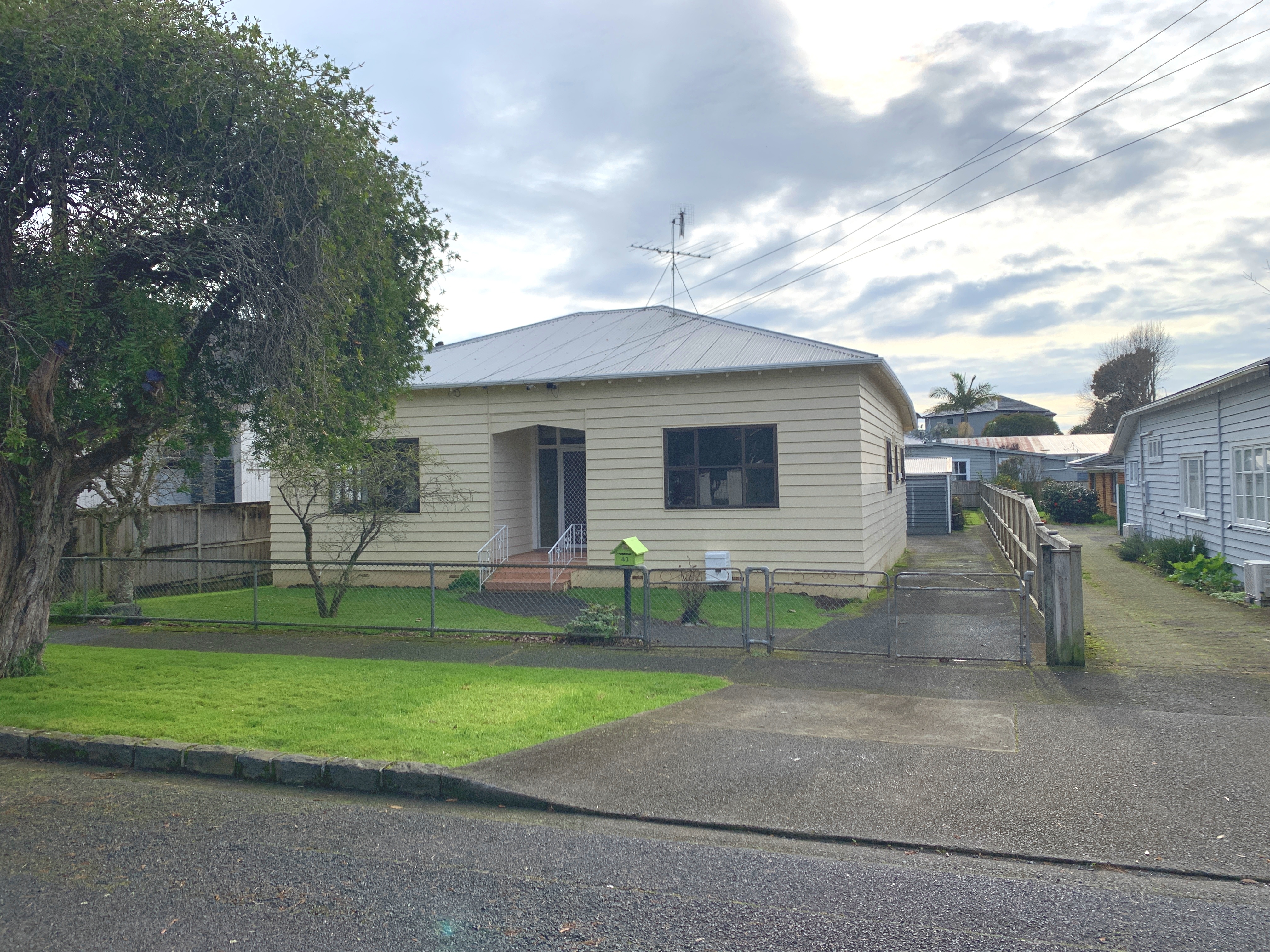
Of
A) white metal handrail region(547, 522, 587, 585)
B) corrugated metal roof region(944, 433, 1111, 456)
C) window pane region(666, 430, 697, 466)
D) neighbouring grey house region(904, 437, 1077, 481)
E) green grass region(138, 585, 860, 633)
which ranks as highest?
corrugated metal roof region(944, 433, 1111, 456)

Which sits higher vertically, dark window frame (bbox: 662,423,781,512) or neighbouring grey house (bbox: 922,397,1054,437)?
neighbouring grey house (bbox: 922,397,1054,437)

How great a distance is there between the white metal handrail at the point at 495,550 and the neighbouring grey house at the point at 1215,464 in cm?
1223

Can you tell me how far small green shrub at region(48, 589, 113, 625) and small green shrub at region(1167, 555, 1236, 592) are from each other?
17573mm

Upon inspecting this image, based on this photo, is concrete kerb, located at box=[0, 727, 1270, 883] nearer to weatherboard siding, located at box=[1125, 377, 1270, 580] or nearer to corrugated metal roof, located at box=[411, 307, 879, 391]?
corrugated metal roof, located at box=[411, 307, 879, 391]

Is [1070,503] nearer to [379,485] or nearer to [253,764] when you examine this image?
[379,485]

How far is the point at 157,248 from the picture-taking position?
7.69 metres

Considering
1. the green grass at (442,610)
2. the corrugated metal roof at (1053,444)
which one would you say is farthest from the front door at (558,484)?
the corrugated metal roof at (1053,444)

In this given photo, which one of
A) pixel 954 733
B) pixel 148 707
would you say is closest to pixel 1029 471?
pixel 954 733

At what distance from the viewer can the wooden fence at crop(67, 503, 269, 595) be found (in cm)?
1516

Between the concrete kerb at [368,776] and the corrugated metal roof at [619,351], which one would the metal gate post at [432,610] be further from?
the corrugated metal roof at [619,351]

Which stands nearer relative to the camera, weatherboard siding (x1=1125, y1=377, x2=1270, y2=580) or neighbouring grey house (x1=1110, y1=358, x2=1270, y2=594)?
neighbouring grey house (x1=1110, y1=358, x2=1270, y2=594)

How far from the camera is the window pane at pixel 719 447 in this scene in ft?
48.9

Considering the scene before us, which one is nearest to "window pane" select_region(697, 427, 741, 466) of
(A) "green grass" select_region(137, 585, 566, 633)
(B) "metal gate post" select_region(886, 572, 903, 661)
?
(A) "green grass" select_region(137, 585, 566, 633)

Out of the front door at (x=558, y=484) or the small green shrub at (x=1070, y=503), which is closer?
the front door at (x=558, y=484)
